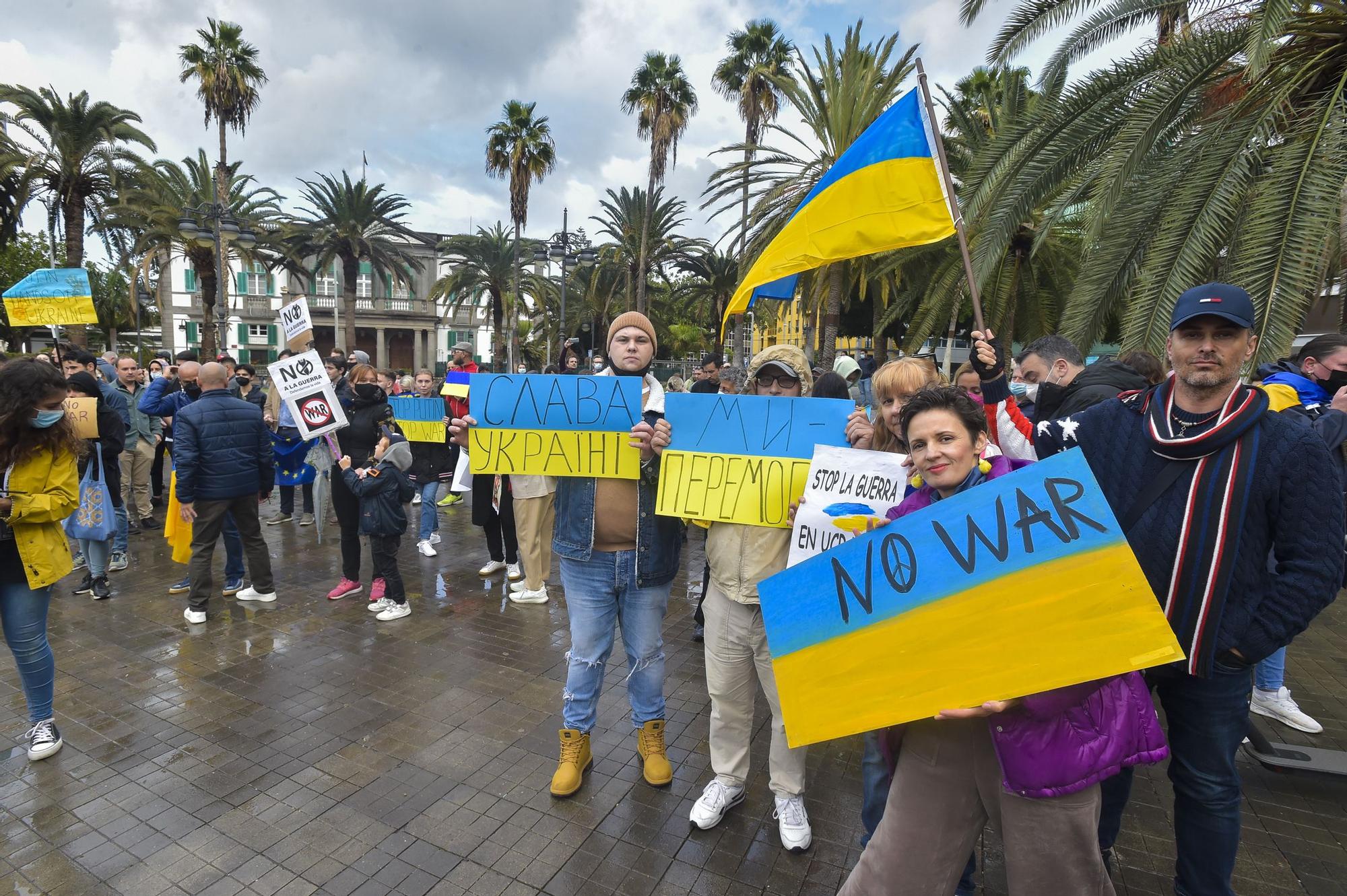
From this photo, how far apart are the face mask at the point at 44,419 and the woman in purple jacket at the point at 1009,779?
4196mm

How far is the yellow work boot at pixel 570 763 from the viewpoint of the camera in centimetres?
335

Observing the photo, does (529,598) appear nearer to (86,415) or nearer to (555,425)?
(555,425)

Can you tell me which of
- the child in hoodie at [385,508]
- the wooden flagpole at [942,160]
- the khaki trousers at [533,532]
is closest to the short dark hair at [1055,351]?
the wooden flagpole at [942,160]

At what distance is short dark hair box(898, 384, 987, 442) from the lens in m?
2.20

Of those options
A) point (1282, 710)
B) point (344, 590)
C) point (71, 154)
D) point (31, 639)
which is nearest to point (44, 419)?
point (31, 639)

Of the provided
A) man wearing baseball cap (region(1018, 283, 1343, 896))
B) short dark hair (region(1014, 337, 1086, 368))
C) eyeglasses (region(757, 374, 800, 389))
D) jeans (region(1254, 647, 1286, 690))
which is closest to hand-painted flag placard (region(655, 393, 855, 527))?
eyeglasses (region(757, 374, 800, 389))

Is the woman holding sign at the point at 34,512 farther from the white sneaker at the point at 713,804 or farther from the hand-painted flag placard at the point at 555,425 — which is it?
the white sneaker at the point at 713,804

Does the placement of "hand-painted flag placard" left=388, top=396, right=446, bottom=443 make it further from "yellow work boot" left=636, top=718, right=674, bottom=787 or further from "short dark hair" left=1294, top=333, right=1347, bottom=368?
"short dark hair" left=1294, top=333, right=1347, bottom=368

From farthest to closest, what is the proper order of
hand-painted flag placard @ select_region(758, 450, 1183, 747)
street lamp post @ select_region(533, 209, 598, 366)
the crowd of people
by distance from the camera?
street lamp post @ select_region(533, 209, 598, 366), the crowd of people, hand-painted flag placard @ select_region(758, 450, 1183, 747)

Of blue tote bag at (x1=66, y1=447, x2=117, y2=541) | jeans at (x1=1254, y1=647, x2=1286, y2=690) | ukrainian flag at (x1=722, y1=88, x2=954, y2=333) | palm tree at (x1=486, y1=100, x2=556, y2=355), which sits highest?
palm tree at (x1=486, y1=100, x2=556, y2=355)

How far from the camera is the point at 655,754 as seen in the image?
3498 mm

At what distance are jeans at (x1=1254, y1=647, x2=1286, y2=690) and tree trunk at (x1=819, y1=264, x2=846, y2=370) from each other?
1246 centimetres

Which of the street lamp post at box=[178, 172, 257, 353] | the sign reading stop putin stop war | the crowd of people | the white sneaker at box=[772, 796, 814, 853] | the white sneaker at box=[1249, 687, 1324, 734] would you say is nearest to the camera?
the crowd of people

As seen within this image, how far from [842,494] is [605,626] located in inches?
Answer: 52.1
